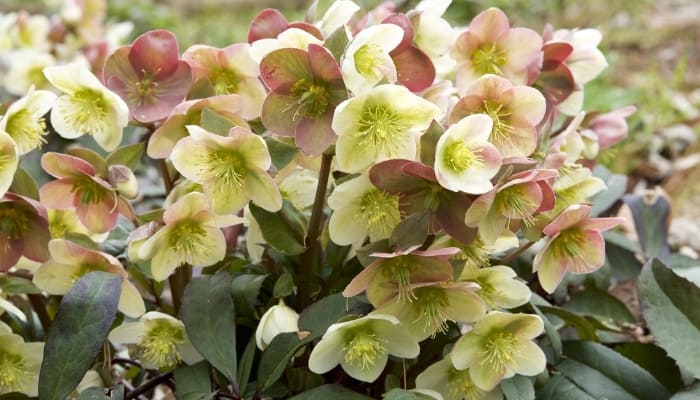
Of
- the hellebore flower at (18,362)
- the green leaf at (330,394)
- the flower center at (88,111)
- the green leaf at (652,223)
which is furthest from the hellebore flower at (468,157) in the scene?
the green leaf at (652,223)

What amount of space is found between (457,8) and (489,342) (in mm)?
2547

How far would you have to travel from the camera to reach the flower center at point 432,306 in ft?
2.25

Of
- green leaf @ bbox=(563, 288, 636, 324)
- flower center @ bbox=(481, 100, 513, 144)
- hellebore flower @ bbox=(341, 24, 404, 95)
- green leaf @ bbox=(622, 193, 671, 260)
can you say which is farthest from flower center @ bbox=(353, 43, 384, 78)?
green leaf @ bbox=(622, 193, 671, 260)

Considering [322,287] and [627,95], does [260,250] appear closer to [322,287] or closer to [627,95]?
[322,287]

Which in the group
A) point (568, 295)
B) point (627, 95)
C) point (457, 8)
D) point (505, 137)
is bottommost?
point (457, 8)

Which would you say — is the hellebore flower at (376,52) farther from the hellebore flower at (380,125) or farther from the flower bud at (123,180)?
the flower bud at (123,180)

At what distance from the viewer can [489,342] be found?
0.71 meters

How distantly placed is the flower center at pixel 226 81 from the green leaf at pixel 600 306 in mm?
466

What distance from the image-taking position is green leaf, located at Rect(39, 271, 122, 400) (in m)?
0.68

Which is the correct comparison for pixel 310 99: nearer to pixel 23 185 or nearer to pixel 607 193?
pixel 23 185

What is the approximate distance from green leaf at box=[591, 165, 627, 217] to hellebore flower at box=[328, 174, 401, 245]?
46cm

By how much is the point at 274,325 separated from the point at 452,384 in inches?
6.7

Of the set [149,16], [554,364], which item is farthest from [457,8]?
[554,364]

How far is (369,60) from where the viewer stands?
2.15 ft
